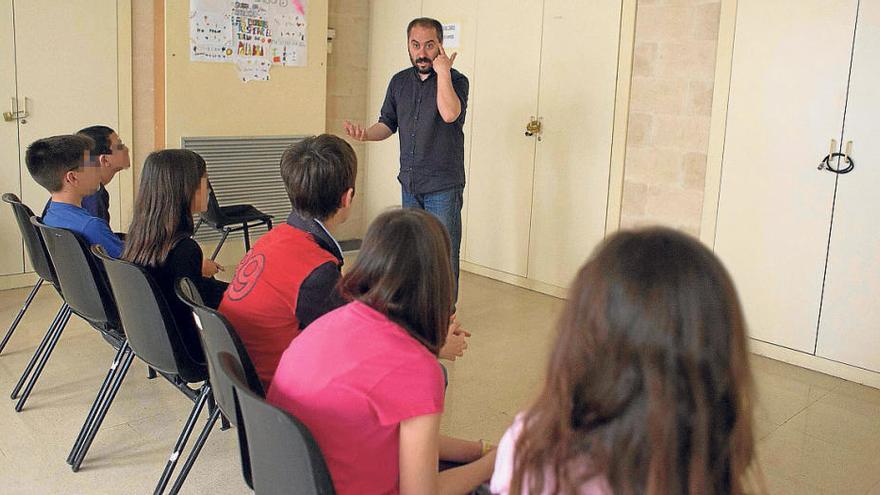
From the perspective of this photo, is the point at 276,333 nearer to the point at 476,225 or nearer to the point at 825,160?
the point at 825,160

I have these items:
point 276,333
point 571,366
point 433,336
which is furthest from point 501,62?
point 571,366

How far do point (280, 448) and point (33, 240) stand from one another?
7.39ft

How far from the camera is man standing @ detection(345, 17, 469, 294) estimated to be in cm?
427

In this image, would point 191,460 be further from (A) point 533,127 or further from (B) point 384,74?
(B) point 384,74

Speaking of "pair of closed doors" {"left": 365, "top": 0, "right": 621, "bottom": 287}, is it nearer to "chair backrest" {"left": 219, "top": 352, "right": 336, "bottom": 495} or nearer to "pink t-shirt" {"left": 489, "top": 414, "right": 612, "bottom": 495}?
"chair backrest" {"left": 219, "top": 352, "right": 336, "bottom": 495}

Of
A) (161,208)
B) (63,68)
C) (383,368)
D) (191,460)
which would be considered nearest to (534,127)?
(63,68)

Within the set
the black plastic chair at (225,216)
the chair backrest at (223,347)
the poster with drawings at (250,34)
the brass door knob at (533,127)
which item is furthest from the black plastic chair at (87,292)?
the brass door knob at (533,127)

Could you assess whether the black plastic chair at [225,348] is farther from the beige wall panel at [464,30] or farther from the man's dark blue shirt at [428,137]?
the beige wall panel at [464,30]

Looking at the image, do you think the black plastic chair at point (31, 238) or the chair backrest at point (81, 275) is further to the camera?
the black plastic chair at point (31, 238)

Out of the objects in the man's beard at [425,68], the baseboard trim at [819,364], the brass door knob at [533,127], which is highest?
the man's beard at [425,68]

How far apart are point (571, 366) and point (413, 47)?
3452mm

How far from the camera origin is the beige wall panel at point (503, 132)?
5.10 metres

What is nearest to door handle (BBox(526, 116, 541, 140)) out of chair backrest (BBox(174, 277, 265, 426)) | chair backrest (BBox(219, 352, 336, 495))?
chair backrest (BBox(174, 277, 265, 426))

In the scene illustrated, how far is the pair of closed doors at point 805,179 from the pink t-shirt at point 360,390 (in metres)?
2.50
